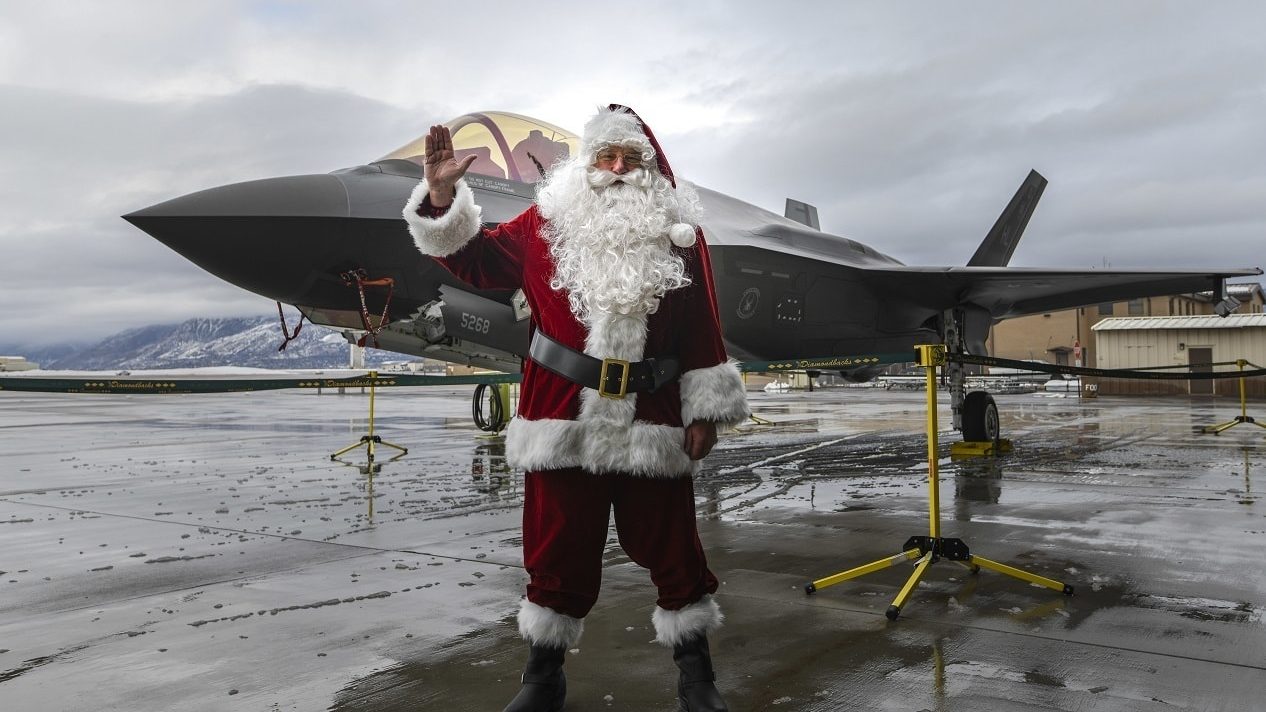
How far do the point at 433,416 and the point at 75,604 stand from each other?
1642 centimetres

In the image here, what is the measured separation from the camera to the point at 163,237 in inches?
220

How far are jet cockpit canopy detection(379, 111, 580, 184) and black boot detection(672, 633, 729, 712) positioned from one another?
5.35m

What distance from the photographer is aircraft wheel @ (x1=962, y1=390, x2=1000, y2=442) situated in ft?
32.1

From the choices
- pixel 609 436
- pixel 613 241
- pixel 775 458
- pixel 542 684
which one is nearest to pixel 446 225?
pixel 613 241

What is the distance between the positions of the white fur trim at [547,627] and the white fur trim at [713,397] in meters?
0.74

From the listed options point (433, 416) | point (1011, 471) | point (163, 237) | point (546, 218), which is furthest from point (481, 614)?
point (433, 416)

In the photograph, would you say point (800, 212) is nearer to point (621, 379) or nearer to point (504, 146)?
point (504, 146)

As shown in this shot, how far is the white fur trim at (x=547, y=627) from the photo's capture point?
2555 mm

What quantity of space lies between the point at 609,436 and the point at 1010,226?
502 inches

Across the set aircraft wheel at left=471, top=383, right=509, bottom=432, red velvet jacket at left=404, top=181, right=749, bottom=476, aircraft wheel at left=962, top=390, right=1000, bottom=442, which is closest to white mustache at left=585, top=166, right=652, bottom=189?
red velvet jacket at left=404, top=181, right=749, bottom=476

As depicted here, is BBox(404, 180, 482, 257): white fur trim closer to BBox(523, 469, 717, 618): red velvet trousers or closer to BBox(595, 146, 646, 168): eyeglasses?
BBox(595, 146, 646, 168): eyeglasses

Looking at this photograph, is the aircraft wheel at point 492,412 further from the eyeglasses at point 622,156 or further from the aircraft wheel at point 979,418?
the eyeglasses at point 622,156

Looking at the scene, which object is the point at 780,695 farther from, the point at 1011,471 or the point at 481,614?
the point at 1011,471

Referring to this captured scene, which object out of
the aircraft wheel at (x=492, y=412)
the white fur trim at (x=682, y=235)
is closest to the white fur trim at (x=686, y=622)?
the white fur trim at (x=682, y=235)
